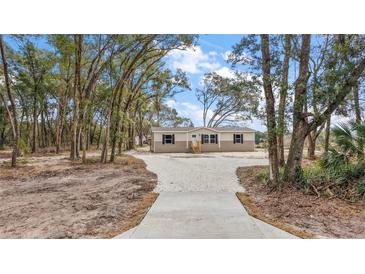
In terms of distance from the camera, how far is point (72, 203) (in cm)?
341

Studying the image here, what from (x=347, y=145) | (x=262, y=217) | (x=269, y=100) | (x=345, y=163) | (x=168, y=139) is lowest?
(x=262, y=217)

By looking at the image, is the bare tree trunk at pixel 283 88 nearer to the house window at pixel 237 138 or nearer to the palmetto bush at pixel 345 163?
the palmetto bush at pixel 345 163

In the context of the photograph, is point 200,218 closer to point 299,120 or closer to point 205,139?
point 299,120

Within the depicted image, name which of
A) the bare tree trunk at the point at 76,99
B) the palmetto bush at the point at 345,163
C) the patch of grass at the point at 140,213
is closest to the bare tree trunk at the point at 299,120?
the palmetto bush at the point at 345,163

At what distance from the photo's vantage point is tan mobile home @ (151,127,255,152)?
14.1 m

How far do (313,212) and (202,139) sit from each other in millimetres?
11506

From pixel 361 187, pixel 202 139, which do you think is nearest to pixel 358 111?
pixel 361 187

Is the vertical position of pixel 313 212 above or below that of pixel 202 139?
below

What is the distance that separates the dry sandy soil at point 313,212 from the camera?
244 centimetres

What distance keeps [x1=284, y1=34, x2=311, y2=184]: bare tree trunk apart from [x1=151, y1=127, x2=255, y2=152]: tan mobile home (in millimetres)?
10053
